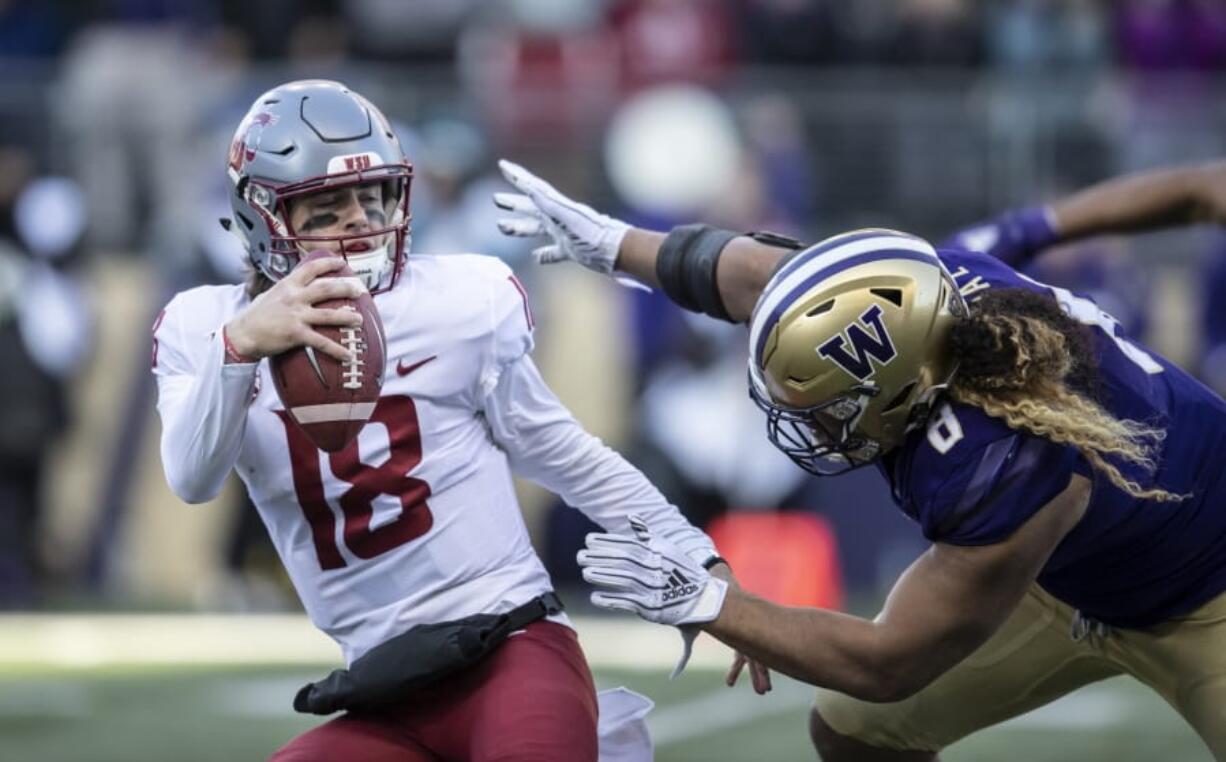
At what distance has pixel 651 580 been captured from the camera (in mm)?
4023

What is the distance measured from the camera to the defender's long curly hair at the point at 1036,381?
401 cm

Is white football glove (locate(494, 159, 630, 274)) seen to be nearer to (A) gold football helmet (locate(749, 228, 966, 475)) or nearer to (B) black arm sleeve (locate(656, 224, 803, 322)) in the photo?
(B) black arm sleeve (locate(656, 224, 803, 322))

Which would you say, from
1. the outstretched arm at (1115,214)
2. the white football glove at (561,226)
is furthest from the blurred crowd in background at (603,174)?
the white football glove at (561,226)

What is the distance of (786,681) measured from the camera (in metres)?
8.22

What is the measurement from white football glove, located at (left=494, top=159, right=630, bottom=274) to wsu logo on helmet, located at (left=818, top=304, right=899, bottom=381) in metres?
1.01

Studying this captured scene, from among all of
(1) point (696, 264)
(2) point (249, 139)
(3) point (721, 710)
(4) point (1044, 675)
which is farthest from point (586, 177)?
(2) point (249, 139)

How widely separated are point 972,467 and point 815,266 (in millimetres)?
462

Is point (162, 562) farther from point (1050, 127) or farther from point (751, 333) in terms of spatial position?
point (751, 333)

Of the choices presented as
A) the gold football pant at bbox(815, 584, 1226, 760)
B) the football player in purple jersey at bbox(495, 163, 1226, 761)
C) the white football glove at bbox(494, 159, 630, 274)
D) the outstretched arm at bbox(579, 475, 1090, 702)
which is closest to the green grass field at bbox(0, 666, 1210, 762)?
the gold football pant at bbox(815, 584, 1226, 760)

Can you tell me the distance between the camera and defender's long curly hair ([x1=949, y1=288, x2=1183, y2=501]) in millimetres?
4008

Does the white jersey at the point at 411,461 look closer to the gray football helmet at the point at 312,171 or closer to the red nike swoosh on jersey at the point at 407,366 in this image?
the red nike swoosh on jersey at the point at 407,366

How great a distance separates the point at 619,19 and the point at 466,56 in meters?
0.87

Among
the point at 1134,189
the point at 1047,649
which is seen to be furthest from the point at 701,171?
the point at 1047,649

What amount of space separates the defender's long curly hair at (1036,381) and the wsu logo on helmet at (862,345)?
0.52 feet
